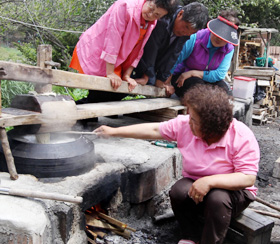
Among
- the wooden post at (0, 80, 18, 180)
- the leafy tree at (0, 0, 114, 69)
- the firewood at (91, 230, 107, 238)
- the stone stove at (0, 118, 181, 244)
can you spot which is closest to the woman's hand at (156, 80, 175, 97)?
the stone stove at (0, 118, 181, 244)

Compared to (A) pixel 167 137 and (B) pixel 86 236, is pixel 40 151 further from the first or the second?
(A) pixel 167 137

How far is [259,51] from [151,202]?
475 inches

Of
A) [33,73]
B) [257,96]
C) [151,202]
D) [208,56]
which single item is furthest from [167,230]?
[257,96]

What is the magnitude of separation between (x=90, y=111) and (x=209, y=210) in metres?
1.33

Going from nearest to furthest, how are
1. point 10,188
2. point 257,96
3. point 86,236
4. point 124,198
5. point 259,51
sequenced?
point 10,188, point 86,236, point 124,198, point 257,96, point 259,51

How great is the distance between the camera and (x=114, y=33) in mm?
3027

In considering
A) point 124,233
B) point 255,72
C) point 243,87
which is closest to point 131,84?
point 124,233

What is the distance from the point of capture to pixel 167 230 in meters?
2.77

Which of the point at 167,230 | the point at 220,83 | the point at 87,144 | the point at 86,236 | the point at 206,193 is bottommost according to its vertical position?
the point at 167,230

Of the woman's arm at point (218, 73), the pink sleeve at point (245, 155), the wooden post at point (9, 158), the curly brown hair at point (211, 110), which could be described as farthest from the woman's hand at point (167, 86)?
the wooden post at point (9, 158)

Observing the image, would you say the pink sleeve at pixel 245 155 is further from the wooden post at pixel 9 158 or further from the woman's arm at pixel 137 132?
the wooden post at pixel 9 158

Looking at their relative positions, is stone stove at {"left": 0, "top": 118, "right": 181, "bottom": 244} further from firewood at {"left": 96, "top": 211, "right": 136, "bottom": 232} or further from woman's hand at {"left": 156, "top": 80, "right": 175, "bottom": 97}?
woman's hand at {"left": 156, "top": 80, "right": 175, "bottom": 97}

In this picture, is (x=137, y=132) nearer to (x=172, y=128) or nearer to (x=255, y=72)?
(x=172, y=128)

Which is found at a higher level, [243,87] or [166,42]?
[166,42]
